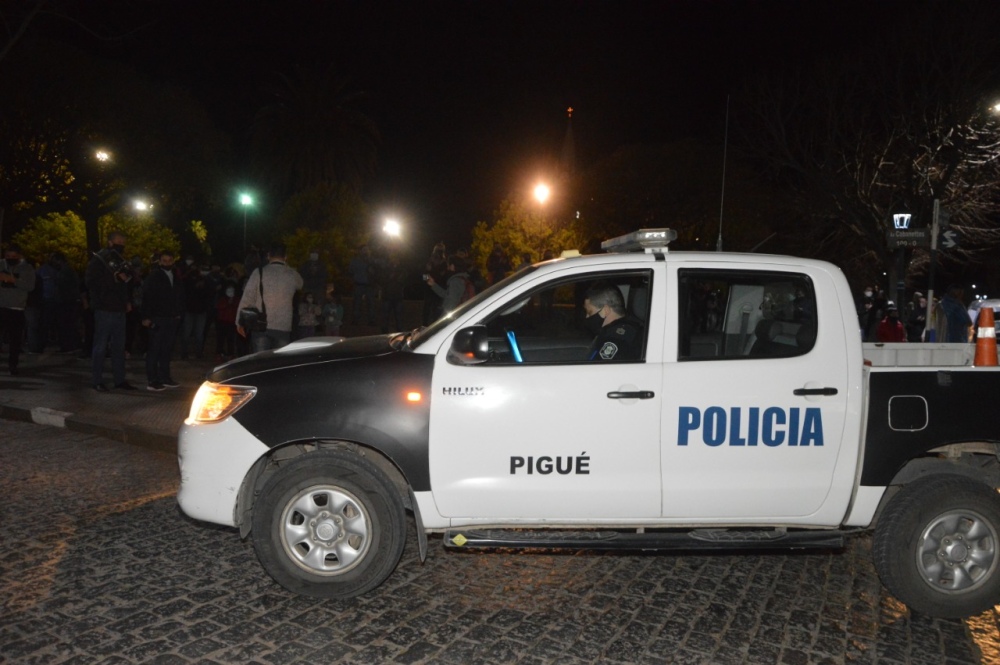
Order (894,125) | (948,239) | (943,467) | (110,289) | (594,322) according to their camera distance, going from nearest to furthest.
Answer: (943,467)
(594,322)
(110,289)
(948,239)
(894,125)

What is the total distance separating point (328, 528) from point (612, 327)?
6.31ft

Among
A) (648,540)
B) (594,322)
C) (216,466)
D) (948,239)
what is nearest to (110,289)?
(216,466)

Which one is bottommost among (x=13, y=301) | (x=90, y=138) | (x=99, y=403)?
(x=99, y=403)

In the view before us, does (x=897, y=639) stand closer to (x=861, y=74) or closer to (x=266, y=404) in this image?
(x=266, y=404)

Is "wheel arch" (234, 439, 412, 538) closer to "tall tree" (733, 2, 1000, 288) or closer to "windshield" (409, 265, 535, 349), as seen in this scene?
"windshield" (409, 265, 535, 349)

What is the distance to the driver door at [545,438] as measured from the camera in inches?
171

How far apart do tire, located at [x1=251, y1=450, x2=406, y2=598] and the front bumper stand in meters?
0.18

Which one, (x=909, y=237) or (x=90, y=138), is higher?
(x=90, y=138)

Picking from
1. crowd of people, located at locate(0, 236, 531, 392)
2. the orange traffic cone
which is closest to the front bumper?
crowd of people, located at locate(0, 236, 531, 392)

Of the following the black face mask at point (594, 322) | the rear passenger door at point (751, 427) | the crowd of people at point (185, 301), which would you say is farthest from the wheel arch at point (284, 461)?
the crowd of people at point (185, 301)

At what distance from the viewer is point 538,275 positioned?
457 cm

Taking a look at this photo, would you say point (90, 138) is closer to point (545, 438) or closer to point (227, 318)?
point (227, 318)

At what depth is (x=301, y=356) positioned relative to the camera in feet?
15.8

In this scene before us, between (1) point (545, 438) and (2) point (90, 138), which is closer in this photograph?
(1) point (545, 438)
